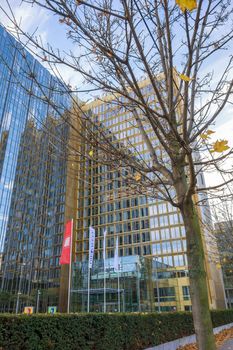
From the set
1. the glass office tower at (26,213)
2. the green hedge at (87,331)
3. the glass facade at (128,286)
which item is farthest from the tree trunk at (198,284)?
the glass office tower at (26,213)

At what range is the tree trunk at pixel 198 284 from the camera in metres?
3.05

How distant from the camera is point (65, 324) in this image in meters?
5.99

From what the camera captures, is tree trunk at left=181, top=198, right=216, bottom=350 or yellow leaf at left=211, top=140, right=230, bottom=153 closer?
yellow leaf at left=211, top=140, right=230, bottom=153

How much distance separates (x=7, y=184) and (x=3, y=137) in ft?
28.9

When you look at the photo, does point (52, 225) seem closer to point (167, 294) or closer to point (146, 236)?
point (146, 236)

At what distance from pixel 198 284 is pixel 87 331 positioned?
4.38 metres

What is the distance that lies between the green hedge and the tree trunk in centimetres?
335

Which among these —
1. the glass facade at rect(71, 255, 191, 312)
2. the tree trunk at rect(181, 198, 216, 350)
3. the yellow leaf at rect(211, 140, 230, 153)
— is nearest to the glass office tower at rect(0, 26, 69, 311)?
the glass facade at rect(71, 255, 191, 312)

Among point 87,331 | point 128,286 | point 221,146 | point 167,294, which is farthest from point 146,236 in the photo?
point 221,146

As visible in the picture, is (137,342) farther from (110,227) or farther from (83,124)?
(110,227)

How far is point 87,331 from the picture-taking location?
6531 mm

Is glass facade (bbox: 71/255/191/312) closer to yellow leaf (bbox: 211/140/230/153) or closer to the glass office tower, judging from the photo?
the glass office tower

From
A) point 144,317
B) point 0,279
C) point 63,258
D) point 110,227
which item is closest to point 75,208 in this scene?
point 110,227

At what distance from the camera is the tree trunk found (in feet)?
10.0
